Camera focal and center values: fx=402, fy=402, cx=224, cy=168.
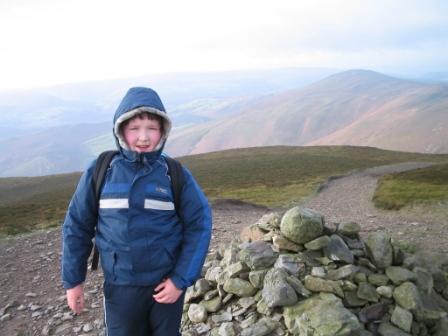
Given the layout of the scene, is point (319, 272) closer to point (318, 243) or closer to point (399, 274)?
point (318, 243)

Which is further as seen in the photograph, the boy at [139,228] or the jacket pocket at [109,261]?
the jacket pocket at [109,261]

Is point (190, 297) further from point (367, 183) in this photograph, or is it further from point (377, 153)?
point (377, 153)

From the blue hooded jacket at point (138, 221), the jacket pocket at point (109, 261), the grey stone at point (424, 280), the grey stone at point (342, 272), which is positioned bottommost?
the grey stone at point (424, 280)

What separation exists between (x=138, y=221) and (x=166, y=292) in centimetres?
97

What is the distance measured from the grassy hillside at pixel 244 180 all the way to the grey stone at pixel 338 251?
79.7 ft

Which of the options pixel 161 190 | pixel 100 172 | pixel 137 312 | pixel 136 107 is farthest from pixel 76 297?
pixel 136 107

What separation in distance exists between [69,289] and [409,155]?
3676 inches

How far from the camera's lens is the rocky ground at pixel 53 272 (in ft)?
34.6

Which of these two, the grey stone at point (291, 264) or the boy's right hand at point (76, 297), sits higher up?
the boy's right hand at point (76, 297)

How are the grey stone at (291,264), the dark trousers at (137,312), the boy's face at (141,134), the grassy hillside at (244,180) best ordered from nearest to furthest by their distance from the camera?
the boy's face at (141,134), the dark trousers at (137,312), the grey stone at (291,264), the grassy hillside at (244,180)

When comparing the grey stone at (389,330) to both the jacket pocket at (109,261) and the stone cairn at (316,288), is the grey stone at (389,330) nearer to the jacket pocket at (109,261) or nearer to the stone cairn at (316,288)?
the stone cairn at (316,288)

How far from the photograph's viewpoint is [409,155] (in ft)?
290

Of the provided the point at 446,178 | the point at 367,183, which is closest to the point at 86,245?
the point at 446,178

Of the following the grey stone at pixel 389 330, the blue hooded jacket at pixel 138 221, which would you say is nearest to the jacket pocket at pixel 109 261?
the blue hooded jacket at pixel 138 221
